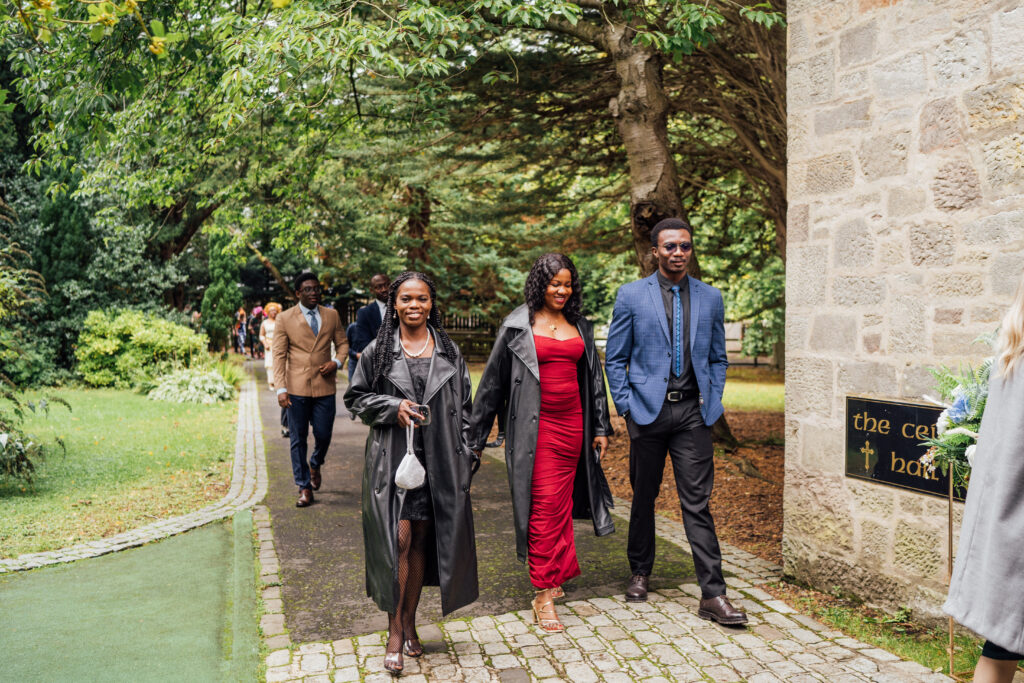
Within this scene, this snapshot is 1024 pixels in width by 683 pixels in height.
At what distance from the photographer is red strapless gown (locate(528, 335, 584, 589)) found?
14.7 ft

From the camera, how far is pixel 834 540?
4.80 metres

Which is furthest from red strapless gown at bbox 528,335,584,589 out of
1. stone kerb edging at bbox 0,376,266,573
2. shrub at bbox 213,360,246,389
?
shrub at bbox 213,360,246,389

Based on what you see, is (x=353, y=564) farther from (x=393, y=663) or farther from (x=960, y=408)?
(x=960, y=408)

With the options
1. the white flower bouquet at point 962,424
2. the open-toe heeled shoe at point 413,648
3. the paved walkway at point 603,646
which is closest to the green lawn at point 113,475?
the paved walkway at point 603,646

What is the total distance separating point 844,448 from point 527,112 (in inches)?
226

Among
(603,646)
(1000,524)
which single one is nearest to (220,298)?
(603,646)

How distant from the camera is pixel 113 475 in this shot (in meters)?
8.80

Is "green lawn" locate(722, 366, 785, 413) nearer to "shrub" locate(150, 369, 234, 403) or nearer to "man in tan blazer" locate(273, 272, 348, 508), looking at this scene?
"man in tan blazer" locate(273, 272, 348, 508)

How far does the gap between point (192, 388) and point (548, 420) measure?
536 inches

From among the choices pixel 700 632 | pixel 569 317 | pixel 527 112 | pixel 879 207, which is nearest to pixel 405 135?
pixel 527 112

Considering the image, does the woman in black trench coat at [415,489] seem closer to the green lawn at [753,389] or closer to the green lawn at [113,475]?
the green lawn at [113,475]

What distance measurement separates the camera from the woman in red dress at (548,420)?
14.7 ft

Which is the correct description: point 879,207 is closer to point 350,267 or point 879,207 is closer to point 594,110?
point 594,110

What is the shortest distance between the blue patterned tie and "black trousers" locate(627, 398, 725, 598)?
0.67 ft
